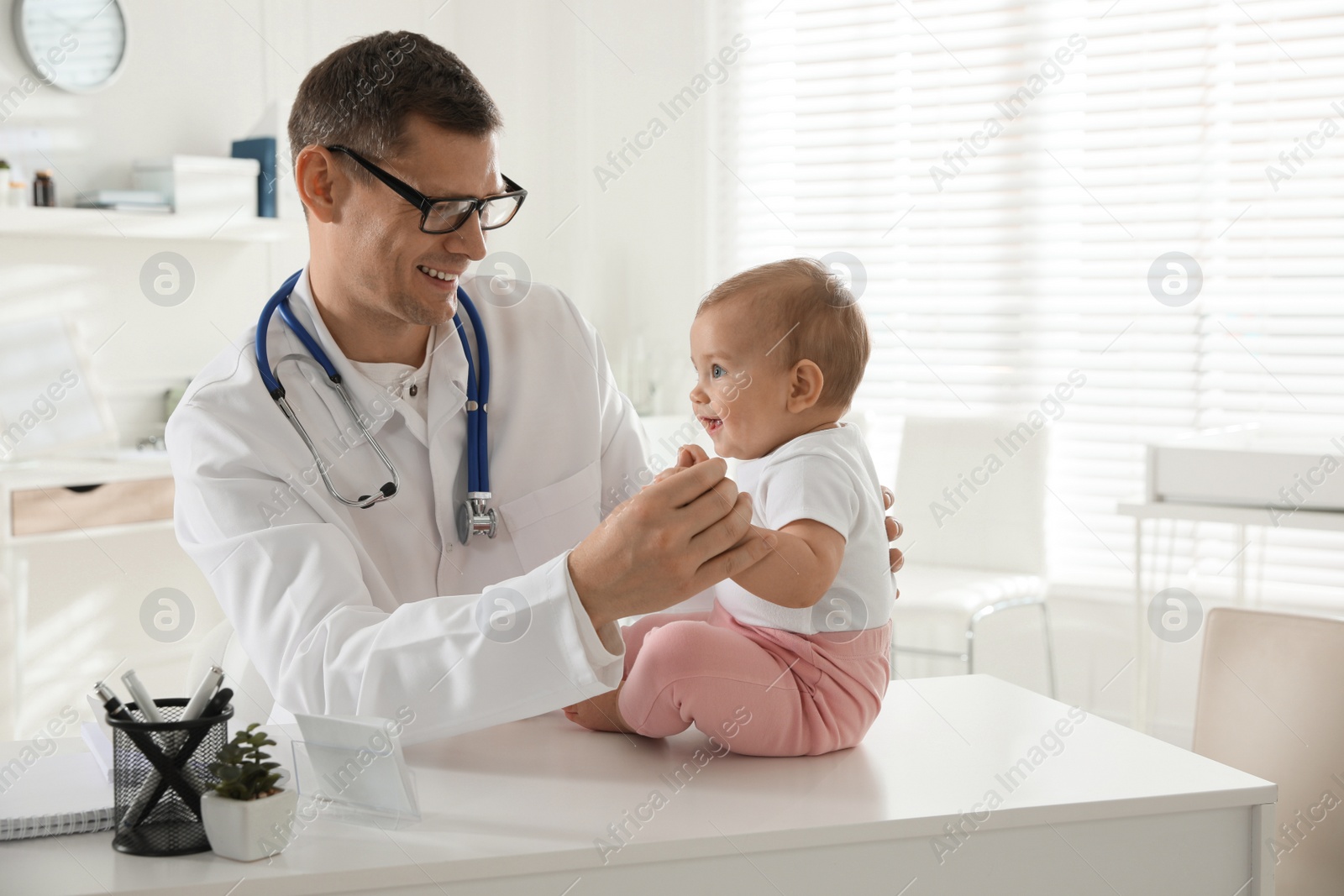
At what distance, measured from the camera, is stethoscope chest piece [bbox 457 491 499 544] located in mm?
1456

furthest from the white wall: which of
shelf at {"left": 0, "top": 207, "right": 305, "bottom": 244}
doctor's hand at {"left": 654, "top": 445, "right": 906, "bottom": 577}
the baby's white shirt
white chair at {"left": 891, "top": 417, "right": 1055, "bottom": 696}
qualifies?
the baby's white shirt

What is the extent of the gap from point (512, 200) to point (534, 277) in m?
3.09

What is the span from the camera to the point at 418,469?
4.95 feet

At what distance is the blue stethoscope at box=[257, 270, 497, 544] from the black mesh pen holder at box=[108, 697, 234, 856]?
1.56 ft

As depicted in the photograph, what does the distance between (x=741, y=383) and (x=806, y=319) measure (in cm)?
10

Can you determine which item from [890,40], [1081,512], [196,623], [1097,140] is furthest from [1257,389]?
[196,623]

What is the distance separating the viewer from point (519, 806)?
1.00 metres

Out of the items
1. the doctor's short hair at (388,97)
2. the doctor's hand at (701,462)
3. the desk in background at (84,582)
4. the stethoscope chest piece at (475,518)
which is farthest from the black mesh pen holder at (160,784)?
the desk in background at (84,582)

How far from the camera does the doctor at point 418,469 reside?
1044 mm

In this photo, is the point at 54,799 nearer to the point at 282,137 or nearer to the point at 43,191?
the point at 43,191

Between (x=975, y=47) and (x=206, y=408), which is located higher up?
(x=975, y=47)

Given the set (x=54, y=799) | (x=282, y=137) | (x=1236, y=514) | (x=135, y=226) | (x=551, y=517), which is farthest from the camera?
(x=282, y=137)

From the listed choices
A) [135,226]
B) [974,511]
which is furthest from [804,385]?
[135,226]

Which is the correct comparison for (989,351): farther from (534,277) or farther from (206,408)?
(206,408)
